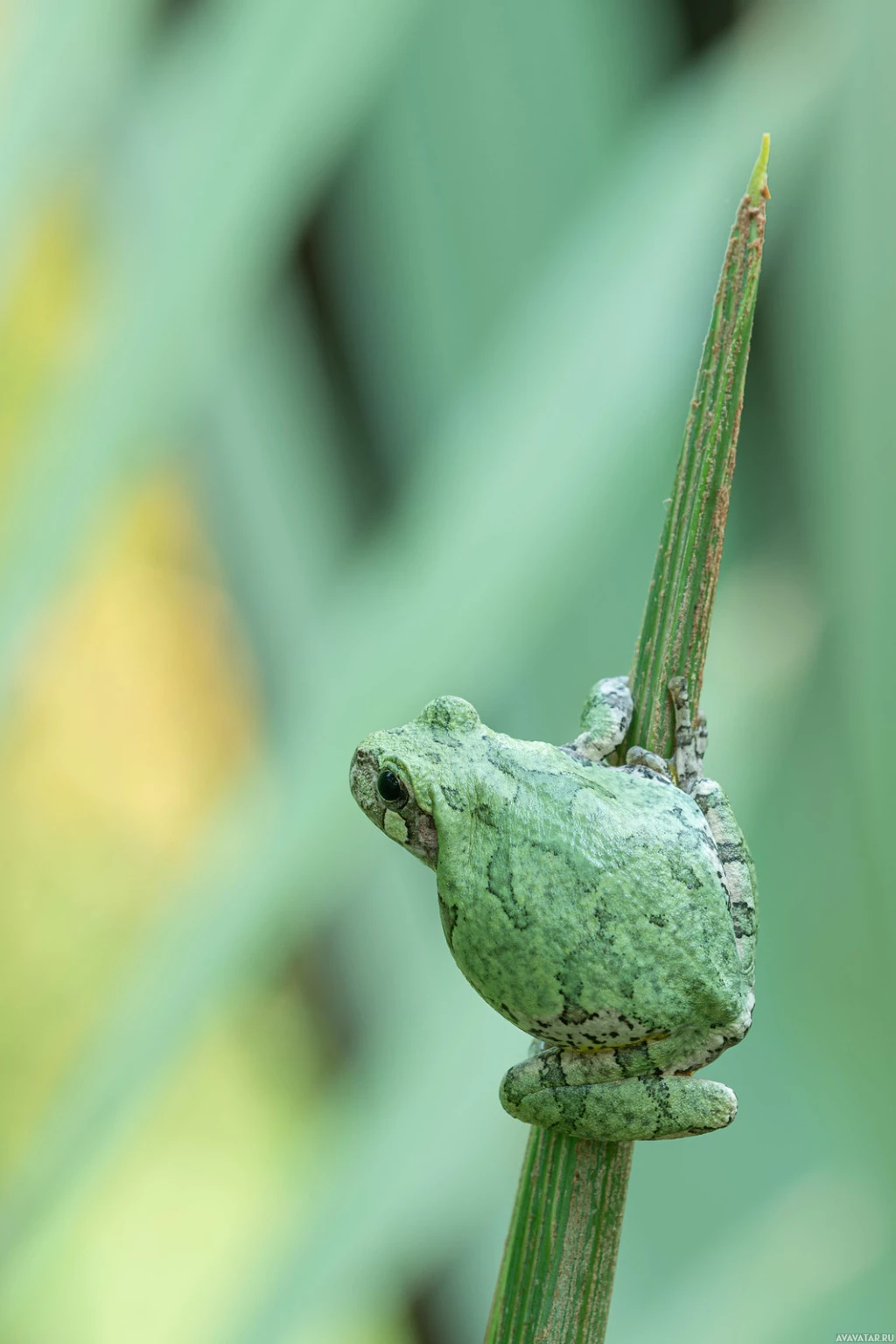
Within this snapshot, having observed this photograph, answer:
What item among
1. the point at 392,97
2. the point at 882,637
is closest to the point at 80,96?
the point at 392,97

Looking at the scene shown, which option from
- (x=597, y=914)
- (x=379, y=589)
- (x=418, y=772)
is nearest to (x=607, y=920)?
(x=597, y=914)

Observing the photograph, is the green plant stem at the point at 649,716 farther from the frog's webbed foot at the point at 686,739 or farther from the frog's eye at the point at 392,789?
the frog's eye at the point at 392,789

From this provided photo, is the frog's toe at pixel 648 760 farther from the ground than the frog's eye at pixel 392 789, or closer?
farther from the ground

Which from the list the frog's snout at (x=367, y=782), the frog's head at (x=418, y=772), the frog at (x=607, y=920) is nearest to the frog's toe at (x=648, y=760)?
the frog at (x=607, y=920)

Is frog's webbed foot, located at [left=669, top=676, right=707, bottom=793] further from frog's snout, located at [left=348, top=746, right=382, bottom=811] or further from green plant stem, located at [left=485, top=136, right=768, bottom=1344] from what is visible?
frog's snout, located at [left=348, top=746, right=382, bottom=811]

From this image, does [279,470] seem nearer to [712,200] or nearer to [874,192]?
[712,200]

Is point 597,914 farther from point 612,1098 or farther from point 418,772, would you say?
point 418,772
